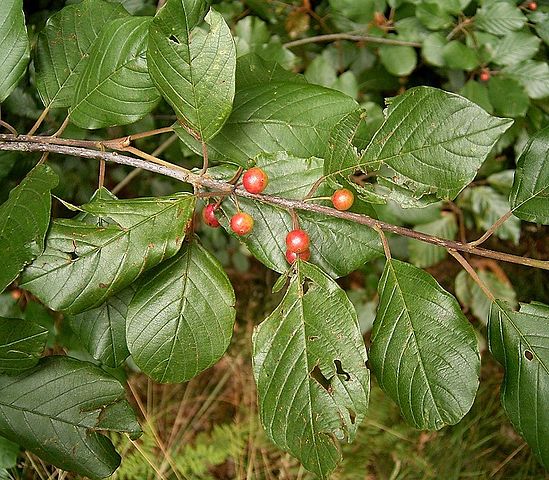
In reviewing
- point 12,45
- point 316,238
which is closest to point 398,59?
point 316,238

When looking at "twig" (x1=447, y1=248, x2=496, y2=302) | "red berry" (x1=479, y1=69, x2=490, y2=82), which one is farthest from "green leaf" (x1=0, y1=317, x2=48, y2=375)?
"red berry" (x1=479, y1=69, x2=490, y2=82)

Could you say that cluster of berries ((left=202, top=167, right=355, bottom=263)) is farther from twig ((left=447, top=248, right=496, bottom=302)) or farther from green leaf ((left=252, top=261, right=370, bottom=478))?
twig ((left=447, top=248, right=496, bottom=302))

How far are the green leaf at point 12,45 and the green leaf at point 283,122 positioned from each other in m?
0.31

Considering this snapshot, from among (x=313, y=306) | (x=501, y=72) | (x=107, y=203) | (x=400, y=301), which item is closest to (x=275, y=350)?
(x=313, y=306)

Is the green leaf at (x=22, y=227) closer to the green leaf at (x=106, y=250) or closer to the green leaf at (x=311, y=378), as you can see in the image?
the green leaf at (x=106, y=250)

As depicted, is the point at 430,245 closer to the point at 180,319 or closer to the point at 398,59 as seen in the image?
the point at 398,59

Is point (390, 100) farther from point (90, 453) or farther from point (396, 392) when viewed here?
point (90, 453)

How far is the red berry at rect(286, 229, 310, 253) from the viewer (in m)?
0.85

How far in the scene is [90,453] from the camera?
0.96 metres

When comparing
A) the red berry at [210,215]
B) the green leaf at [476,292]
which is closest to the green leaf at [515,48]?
the green leaf at [476,292]

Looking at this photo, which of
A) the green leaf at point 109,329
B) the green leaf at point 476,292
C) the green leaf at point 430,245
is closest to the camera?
the green leaf at point 109,329

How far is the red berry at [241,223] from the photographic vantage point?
0.85 metres

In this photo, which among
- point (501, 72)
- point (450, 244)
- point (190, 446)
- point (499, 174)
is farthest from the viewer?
point (190, 446)

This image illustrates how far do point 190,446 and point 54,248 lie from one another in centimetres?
208
